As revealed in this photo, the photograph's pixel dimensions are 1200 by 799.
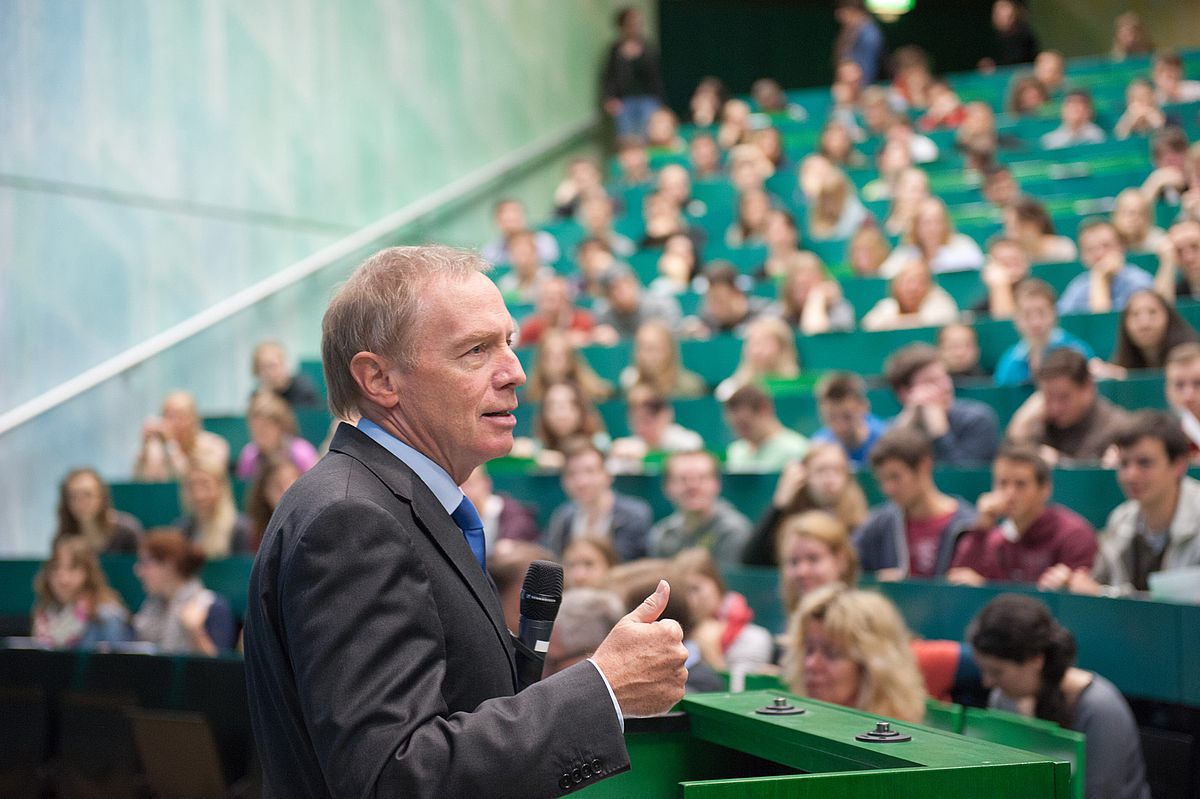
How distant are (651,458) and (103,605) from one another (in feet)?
6.34

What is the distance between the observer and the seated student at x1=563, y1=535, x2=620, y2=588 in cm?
363

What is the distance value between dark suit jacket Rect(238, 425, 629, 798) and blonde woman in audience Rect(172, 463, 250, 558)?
152 inches

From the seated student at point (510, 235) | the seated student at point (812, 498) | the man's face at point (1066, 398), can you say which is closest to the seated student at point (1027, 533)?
the seated student at point (812, 498)

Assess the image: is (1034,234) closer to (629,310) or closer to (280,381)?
(629,310)

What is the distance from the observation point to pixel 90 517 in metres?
5.23

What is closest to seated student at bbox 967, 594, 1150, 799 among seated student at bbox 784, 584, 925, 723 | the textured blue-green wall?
seated student at bbox 784, 584, 925, 723

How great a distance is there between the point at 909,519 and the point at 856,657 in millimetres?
1351

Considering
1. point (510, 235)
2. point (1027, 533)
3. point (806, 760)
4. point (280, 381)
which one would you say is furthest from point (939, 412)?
point (510, 235)

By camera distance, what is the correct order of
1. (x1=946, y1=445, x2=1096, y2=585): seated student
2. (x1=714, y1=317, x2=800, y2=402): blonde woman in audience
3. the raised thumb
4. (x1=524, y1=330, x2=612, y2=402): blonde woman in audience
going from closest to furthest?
the raised thumb < (x1=946, y1=445, x2=1096, y2=585): seated student < (x1=714, y1=317, x2=800, y2=402): blonde woman in audience < (x1=524, y1=330, x2=612, y2=402): blonde woman in audience

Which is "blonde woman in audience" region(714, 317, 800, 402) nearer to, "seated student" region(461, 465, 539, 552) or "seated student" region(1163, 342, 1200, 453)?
"seated student" region(461, 465, 539, 552)

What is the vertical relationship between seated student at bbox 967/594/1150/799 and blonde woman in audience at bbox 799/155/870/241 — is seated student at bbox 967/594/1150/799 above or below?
below

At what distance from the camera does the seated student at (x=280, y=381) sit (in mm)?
6184

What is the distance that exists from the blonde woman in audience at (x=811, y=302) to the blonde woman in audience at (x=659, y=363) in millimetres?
592

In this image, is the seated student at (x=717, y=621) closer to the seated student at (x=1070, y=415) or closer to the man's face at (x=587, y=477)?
the man's face at (x=587, y=477)
